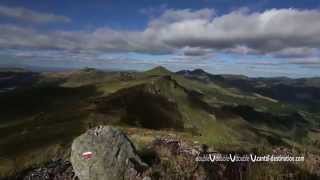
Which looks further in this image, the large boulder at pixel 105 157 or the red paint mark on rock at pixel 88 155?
the red paint mark on rock at pixel 88 155

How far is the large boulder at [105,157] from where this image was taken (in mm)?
13633

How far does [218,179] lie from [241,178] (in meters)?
0.85

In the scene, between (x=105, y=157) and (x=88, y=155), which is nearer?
(x=105, y=157)

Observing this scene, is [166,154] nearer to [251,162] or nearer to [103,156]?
[103,156]

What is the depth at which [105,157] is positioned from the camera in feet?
48.2

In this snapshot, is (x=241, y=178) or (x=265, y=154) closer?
(x=241, y=178)

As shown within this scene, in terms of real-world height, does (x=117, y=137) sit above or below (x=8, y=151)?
above

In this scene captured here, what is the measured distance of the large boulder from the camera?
13633 millimetres

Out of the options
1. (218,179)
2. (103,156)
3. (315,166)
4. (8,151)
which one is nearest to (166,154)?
(103,156)

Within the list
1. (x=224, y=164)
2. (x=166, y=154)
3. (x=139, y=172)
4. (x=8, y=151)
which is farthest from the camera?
(x=8, y=151)

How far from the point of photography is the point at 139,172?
40.9 feet

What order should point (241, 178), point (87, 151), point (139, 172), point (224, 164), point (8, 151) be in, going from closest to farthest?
point (241, 178) < point (139, 172) < point (224, 164) < point (87, 151) < point (8, 151)

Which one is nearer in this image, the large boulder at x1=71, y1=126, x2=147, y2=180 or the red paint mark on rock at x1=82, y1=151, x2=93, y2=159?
the large boulder at x1=71, y1=126, x2=147, y2=180

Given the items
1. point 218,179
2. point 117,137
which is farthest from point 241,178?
point 117,137
